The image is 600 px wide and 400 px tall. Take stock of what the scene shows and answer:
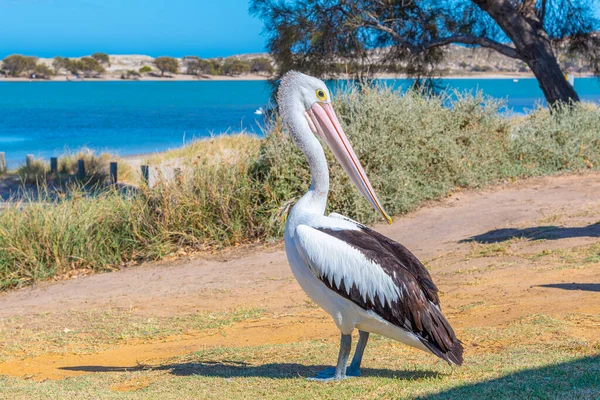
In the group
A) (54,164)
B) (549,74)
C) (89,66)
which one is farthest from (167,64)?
(549,74)

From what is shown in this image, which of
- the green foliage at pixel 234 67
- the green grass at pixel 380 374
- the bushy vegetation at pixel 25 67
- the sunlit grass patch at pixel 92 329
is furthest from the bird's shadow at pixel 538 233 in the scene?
the bushy vegetation at pixel 25 67

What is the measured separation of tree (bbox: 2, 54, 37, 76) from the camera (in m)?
112

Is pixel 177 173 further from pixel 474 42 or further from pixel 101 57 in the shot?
pixel 101 57

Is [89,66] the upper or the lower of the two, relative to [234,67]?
upper

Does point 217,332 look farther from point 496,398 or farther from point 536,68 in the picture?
point 536,68

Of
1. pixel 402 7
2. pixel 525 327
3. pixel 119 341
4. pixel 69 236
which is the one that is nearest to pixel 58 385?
pixel 119 341

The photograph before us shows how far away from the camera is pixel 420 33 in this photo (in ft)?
56.4

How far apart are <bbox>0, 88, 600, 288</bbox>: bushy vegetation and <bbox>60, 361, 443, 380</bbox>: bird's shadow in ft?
15.9

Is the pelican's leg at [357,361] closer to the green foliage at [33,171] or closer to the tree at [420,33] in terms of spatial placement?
the tree at [420,33]

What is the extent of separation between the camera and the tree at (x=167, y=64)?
419 ft

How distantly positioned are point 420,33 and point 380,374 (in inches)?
548

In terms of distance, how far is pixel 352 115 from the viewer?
11.3 m

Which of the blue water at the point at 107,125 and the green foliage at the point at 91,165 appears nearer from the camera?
the green foliage at the point at 91,165

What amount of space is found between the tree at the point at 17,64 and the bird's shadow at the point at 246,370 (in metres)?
116
